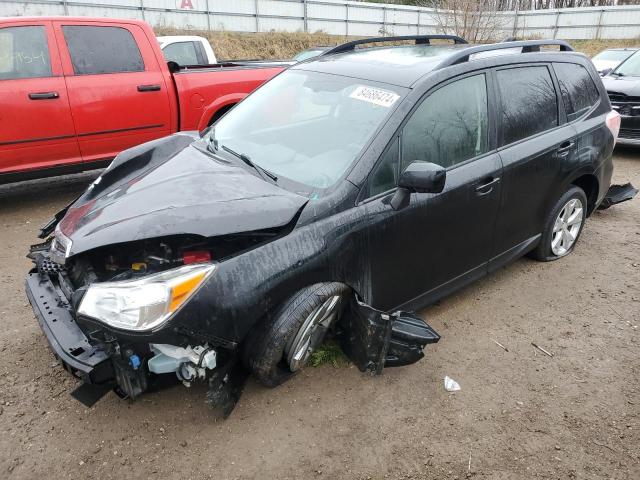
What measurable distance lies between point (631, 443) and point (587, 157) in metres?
2.36

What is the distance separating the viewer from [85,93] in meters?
5.21

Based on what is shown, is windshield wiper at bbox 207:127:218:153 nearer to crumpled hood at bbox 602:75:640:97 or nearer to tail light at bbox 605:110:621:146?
tail light at bbox 605:110:621:146

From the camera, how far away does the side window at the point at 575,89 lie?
3.88 meters

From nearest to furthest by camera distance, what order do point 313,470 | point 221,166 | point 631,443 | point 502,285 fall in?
1. point 313,470
2. point 631,443
3. point 221,166
4. point 502,285

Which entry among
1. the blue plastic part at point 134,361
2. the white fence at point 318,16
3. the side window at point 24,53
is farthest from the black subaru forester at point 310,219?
the white fence at point 318,16

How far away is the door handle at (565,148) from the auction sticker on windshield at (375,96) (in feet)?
5.34

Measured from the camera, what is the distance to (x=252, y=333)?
95.4 inches

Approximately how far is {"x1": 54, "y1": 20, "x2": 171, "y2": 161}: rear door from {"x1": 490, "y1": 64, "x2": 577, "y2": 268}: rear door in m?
3.92

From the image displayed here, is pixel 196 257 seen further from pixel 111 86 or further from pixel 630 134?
pixel 630 134

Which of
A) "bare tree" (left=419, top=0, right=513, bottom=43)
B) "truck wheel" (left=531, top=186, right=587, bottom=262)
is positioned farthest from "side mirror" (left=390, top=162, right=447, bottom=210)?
"bare tree" (left=419, top=0, right=513, bottom=43)

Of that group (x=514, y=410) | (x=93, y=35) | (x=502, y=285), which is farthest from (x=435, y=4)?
(x=514, y=410)

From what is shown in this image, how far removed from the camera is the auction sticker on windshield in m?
2.87

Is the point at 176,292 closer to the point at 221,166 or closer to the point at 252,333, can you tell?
the point at 252,333

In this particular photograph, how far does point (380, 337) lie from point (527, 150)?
1837 millimetres
